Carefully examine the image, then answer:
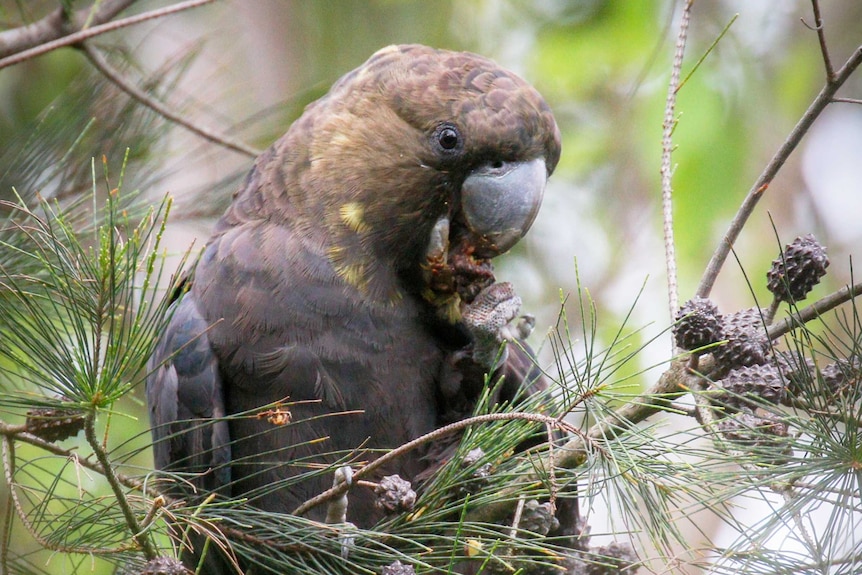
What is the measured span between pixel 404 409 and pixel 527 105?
3.47ft

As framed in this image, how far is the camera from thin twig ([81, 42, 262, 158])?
333 cm

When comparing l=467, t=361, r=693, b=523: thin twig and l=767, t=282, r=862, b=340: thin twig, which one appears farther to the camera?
l=467, t=361, r=693, b=523: thin twig

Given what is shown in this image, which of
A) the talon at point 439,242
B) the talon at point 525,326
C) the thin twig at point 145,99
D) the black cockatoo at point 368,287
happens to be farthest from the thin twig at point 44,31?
the talon at point 525,326

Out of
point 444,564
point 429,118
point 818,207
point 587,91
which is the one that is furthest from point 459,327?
point 818,207

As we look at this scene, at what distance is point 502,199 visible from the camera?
2.82 m

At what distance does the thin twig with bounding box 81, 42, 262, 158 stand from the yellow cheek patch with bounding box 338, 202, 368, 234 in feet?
3.24

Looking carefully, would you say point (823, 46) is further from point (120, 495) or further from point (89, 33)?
point (89, 33)

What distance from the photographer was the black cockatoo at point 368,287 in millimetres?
2816

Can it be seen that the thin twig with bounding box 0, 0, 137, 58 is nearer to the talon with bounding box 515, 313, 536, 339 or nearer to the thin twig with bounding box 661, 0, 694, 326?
the talon with bounding box 515, 313, 536, 339

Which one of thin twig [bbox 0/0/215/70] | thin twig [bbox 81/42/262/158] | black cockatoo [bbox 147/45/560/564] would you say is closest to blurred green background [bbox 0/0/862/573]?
thin twig [bbox 81/42/262/158]

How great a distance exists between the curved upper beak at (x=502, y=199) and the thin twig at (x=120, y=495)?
1.38m

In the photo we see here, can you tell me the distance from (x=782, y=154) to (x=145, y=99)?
8.35 ft

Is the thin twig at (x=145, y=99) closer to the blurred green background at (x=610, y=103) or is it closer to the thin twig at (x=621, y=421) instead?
the blurred green background at (x=610, y=103)

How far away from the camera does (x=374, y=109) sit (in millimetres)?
3018
